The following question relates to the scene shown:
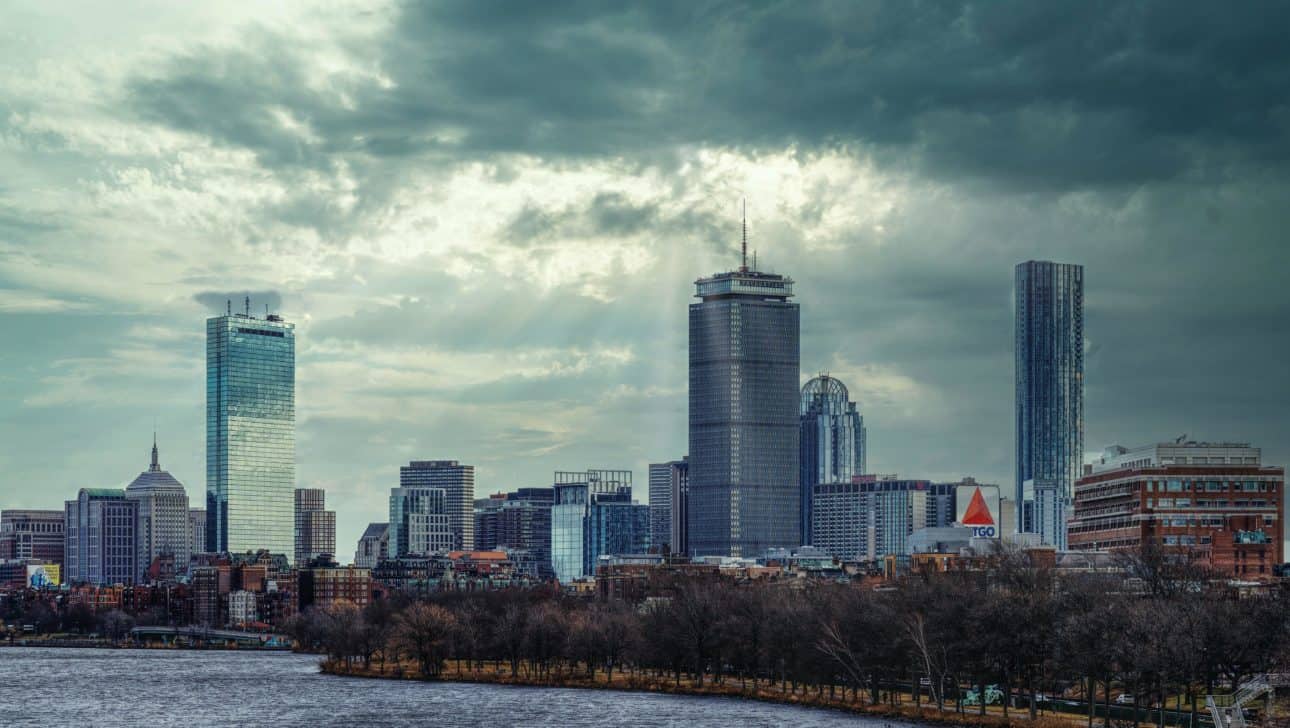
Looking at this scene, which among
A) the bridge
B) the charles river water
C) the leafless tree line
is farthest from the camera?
the charles river water

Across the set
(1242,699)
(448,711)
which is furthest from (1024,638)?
(448,711)

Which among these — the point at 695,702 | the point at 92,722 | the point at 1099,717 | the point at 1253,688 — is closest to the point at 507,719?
the point at 695,702

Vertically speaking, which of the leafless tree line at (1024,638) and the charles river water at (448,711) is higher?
the leafless tree line at (1024,638)

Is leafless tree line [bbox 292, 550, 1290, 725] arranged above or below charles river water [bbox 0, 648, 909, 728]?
above

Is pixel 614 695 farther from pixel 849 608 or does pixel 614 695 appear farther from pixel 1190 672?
pixel 1190 672

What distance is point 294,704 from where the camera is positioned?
18850cm

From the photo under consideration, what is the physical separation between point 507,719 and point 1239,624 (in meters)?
61.9

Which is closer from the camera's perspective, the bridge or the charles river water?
the bridge

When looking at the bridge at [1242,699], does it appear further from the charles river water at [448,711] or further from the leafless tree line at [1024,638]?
the charles river water at [448,711]

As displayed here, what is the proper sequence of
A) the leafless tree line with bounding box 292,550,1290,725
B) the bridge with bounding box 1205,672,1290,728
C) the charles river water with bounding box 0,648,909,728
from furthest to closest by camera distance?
the charles river water with bounding box 0,648,909,728 → the leafless tree line with bounding box 292,550,1290,725 → the bridge with bounding box 1205,672,1290,728

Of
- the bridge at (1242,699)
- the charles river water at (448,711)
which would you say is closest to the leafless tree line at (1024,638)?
the bridge at (1242,699)

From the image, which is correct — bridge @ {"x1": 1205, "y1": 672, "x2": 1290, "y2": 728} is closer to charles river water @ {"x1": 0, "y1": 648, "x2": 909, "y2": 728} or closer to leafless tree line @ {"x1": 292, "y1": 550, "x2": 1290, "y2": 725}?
leafless tree line @ {"x1": 292, "y1": 550, "x2": 1290, "y2": 725}

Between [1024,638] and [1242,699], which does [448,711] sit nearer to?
[1024,638]

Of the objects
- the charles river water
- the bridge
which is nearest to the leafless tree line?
the bridge
